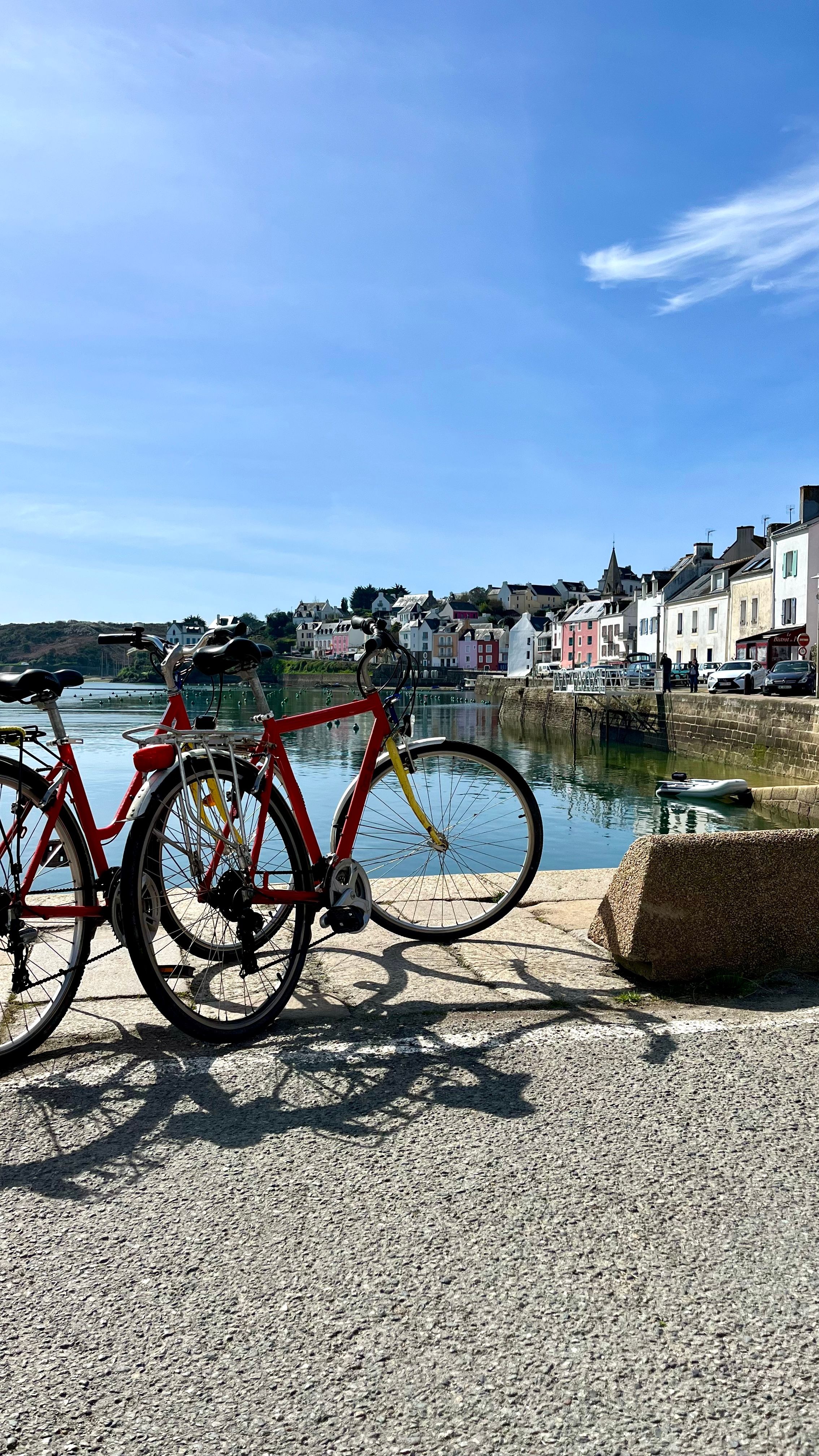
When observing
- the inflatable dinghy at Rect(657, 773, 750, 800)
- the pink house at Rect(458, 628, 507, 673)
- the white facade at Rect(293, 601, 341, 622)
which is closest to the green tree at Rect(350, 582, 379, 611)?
the white facade at Rect(293, 601, 341, 622)

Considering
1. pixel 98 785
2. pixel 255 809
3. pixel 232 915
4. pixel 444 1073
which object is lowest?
pixel 98 785

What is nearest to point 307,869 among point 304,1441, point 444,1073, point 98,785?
point 444,1073

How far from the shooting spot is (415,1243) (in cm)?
204

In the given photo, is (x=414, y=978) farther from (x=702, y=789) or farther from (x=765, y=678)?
(x=765, y=678)

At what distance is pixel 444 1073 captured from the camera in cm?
293

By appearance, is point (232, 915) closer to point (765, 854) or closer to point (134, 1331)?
point (134, 1331)

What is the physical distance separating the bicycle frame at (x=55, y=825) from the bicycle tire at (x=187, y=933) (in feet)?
0.78

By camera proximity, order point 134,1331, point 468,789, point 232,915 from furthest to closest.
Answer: point 468,789
point 232,915
point 134,1331

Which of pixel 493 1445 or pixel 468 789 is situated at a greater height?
pixel 468 789

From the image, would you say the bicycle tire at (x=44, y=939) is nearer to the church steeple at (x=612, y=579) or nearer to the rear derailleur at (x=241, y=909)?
the rear derailleur at (x=241, y=909)

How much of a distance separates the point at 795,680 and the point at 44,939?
119 ft

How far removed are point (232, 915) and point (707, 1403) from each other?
2.16m

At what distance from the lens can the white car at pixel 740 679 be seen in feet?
145

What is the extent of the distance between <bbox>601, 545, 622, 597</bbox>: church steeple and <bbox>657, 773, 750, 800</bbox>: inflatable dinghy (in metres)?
91.8
